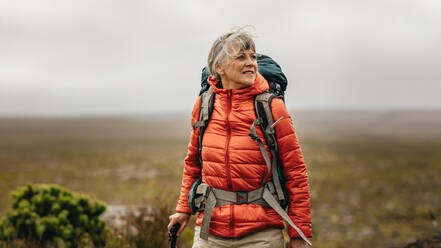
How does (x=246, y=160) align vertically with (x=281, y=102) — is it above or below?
below

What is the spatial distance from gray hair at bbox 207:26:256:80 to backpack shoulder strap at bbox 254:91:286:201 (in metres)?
0.33

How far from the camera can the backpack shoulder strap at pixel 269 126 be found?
2.18 meters

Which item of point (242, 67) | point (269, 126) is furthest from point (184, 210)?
point (242, 67)

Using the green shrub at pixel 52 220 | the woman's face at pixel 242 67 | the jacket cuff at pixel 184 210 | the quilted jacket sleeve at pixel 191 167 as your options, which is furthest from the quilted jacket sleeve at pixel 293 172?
the green shrub at pixel 52 220

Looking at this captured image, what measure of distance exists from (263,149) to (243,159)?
0.14m

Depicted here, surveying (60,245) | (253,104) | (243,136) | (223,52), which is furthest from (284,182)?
(60,245)

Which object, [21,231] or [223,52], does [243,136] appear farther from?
[21,231]

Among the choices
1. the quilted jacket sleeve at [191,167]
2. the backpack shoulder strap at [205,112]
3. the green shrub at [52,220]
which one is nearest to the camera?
the backpack shoulder strap at [205,112]

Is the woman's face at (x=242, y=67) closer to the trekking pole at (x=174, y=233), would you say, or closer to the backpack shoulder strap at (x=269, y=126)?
the backpack shoulder strap at (x=269, y=126)

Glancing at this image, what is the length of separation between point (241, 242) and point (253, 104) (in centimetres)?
89

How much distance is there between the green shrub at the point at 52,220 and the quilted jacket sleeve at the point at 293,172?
3069mm

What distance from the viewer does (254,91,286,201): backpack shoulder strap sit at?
2182mm

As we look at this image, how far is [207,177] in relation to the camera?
7.76 feet

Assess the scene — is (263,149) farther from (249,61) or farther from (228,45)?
(228,45)
